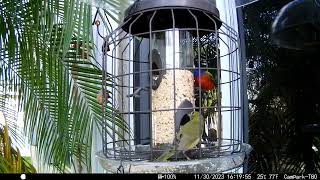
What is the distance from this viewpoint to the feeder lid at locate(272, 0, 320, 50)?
1359mm

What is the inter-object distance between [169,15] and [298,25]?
767 mm

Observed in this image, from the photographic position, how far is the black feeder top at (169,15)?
0.68 metres

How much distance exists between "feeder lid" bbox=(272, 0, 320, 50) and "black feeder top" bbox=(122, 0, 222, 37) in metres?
0.67

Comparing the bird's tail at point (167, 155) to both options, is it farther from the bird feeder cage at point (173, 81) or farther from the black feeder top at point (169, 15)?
the black feeder top at point (169, 15)

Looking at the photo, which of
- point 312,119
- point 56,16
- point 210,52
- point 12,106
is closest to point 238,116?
point 210,52

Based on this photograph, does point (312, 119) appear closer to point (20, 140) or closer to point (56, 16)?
point (56, 16)

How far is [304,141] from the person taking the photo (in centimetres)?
134

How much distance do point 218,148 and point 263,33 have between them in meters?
0.80

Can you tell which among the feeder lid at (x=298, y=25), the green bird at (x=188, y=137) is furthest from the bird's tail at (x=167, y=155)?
the feeder lid at (x=298, y=25)

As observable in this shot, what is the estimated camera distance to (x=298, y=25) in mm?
1364

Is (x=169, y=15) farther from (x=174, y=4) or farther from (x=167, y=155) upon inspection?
(x=167, y=155)

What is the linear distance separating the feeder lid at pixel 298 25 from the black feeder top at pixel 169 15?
2.19 ft

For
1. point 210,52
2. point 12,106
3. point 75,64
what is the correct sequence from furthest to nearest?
point 12,106
point 75,64
point 210,52

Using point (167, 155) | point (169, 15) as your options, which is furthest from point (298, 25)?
point (167, 155)
